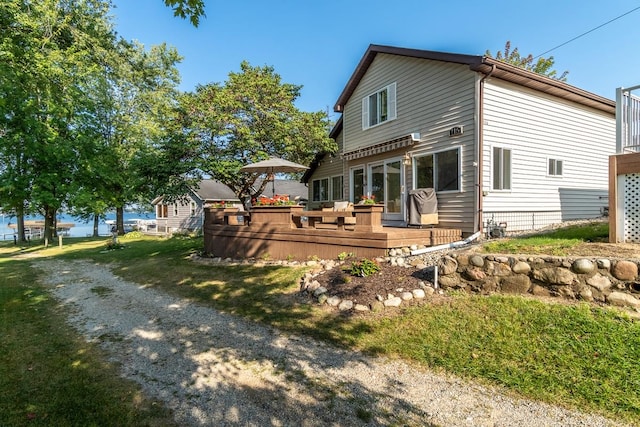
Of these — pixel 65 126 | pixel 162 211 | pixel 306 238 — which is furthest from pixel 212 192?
pixel 306 238

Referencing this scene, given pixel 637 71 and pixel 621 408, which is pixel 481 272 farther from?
pixel 637 71

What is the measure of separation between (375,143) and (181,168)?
7.28 metres

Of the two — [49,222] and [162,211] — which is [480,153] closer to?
[49,222]

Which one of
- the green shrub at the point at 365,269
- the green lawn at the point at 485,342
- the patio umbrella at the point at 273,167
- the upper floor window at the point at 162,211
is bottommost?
the green lawn at the point at 485,342

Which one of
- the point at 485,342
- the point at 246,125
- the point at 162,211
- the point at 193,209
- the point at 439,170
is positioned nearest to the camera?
the point at 485,342

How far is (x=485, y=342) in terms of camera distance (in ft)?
12.7

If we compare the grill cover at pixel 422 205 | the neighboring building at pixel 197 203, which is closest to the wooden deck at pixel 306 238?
the grill cover at pixel 422 205

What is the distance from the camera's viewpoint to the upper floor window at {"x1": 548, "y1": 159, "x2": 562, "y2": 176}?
9719 millimetres

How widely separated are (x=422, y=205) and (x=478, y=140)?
Result: 7.21 ft

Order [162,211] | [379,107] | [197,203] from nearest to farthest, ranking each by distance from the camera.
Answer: [379,107], [197,203], [162,211]

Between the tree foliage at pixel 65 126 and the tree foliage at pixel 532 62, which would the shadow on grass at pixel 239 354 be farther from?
the tree foliage at pixel 532 62

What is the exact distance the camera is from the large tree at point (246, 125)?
12250mm

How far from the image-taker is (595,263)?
169 inches

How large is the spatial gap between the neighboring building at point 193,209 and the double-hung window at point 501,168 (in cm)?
2079
